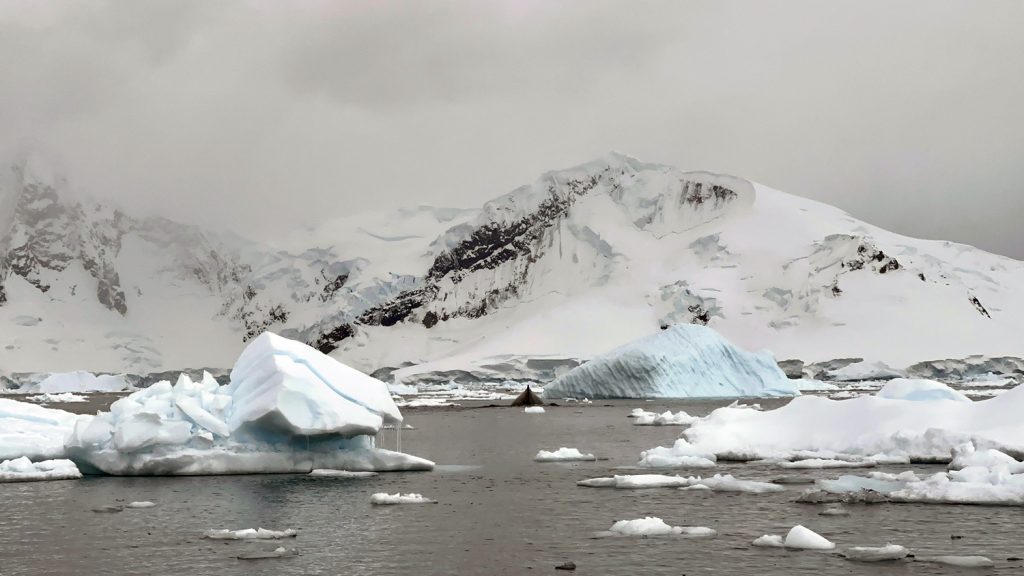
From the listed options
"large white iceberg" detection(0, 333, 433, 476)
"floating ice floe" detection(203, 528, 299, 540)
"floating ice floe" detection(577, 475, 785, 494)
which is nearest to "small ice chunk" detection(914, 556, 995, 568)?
"floating ice floe" detection(577, 475, 785, 494)

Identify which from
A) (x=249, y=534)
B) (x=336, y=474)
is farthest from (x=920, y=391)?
(x=249, y=534)

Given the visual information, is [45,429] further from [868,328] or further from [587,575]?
[868,328]

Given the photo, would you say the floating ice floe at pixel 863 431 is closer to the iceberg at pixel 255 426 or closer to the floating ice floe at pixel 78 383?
the iceberg at pixel 255 426

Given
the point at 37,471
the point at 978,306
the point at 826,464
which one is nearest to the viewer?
the point at 826,464

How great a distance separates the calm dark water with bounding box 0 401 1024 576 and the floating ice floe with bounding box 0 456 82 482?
0.86 m

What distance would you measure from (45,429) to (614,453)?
65.1ft

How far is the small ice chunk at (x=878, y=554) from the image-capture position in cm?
1652

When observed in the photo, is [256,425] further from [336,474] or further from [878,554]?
[878,554]

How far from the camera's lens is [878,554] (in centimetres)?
1658

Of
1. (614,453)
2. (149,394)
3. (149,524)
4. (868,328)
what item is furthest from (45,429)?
(868,328)

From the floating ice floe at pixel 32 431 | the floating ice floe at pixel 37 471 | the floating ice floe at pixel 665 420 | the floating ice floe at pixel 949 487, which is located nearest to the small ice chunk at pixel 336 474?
the floating ice floe at pixel 37 471

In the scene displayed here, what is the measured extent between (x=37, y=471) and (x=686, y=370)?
6112 cm

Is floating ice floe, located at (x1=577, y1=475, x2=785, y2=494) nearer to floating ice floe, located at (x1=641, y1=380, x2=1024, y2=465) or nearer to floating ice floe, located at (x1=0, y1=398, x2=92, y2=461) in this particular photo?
floating ice floe, located at (x1=641, y1=380, x2=1024, y2=465)

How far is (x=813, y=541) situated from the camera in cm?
1759
